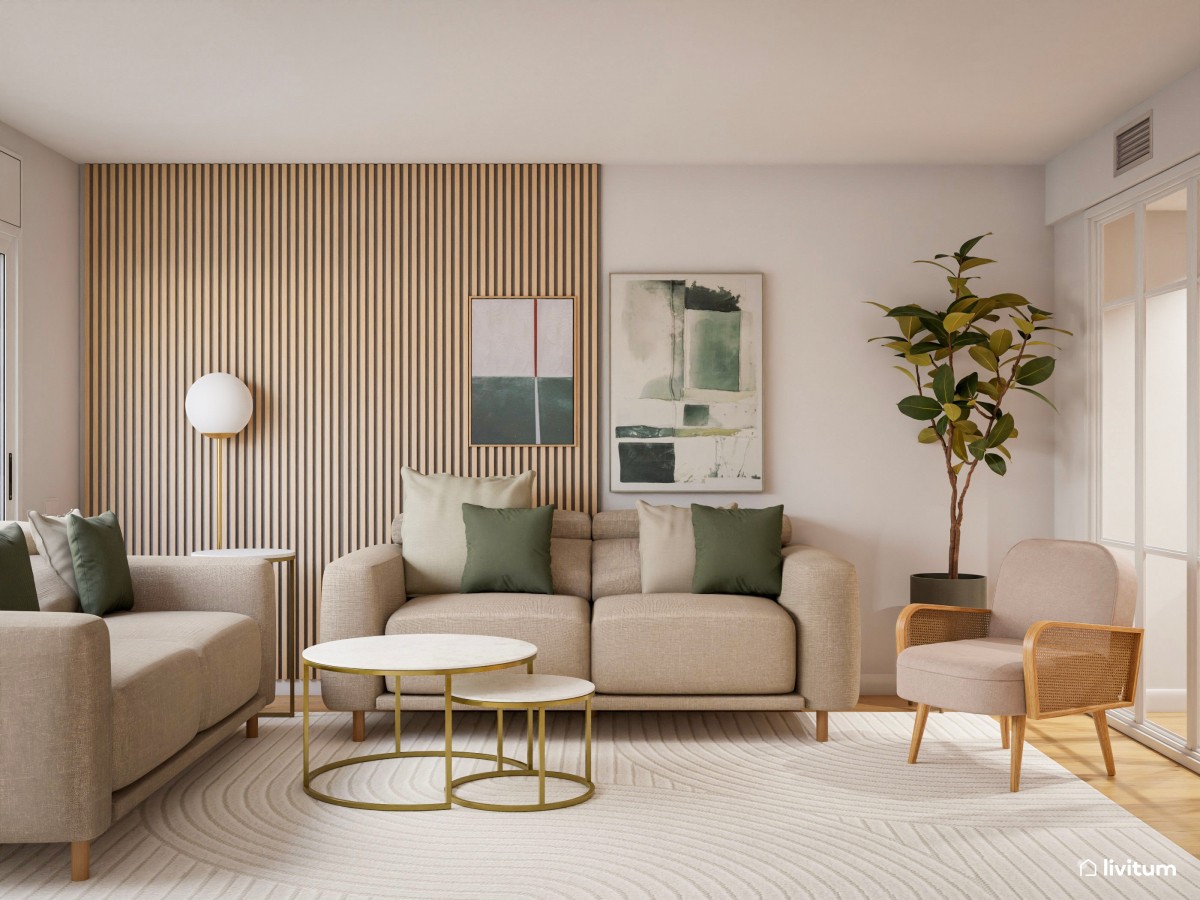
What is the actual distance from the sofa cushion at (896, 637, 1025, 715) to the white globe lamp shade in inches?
128

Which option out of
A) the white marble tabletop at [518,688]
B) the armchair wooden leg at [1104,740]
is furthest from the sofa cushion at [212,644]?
the armchair wooden leg at [1104,740]

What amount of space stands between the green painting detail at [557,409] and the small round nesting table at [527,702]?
1764 mm

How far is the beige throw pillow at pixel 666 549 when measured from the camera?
459 centimetres

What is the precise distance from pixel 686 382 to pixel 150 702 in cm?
303

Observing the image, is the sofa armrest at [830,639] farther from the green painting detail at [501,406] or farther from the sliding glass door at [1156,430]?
the green painting detail at [501,406]

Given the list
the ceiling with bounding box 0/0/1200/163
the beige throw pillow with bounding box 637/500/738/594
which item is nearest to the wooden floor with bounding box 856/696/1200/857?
the beige throw pillow with bounding box 637/500/738/594

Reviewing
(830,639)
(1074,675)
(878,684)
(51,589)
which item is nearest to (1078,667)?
(1074,675)

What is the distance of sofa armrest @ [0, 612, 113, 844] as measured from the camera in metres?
2.57

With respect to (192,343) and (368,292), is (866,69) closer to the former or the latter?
(368,292)

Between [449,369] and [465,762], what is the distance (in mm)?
2135

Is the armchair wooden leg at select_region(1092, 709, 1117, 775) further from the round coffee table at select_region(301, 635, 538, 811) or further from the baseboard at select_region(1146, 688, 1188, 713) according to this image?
the round coffee table at select_region(301, 635, 538, 811)

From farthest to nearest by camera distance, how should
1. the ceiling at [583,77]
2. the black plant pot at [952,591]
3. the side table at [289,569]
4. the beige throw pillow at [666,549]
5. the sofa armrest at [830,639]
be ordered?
the black plant pot at [952,591]
the beige throw pillow at [666,549]
the side table at [289,569]
the sofa armrest at [830,639]
the ceiling at [583,77]

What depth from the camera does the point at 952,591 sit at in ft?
15.5

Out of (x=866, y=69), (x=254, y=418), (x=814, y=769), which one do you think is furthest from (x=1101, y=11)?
(x=254, y=418)
